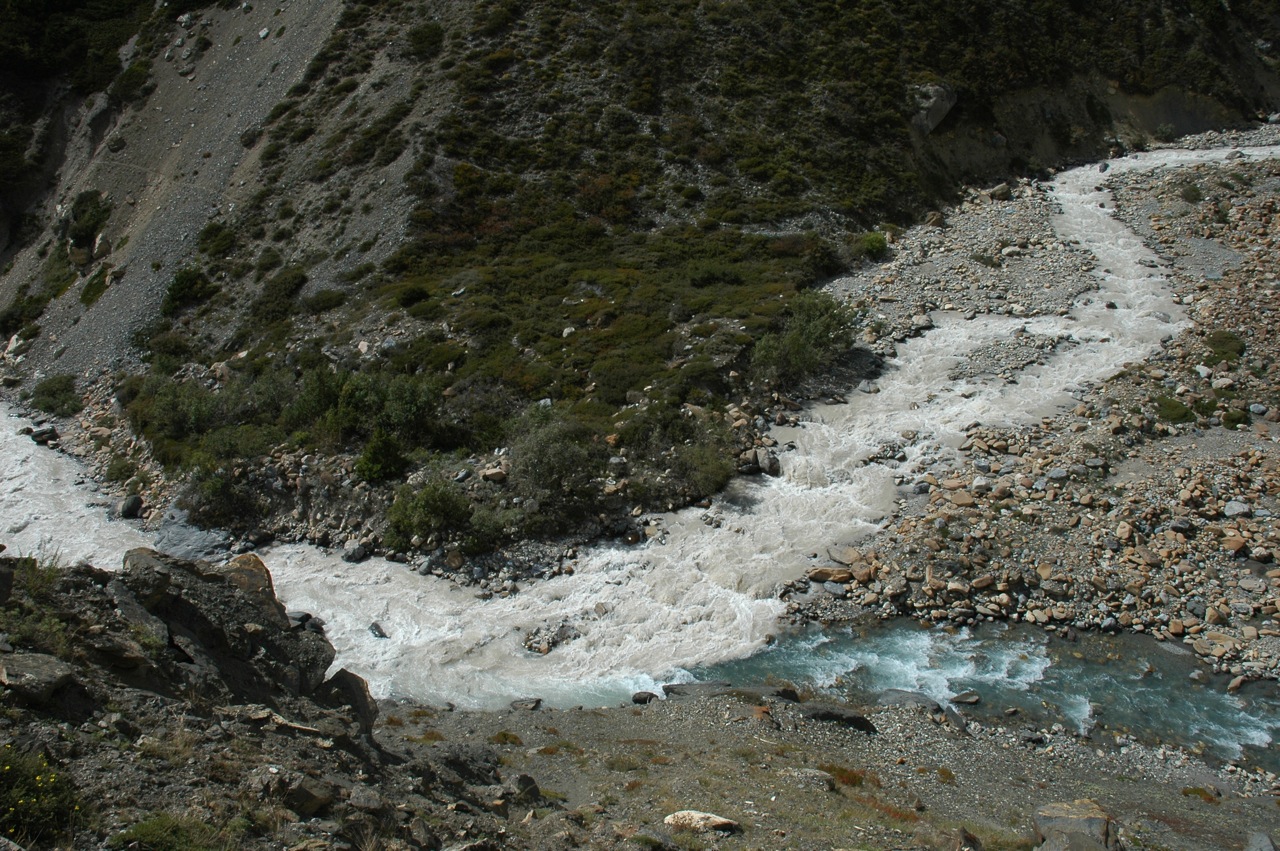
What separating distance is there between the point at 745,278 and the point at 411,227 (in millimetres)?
17426

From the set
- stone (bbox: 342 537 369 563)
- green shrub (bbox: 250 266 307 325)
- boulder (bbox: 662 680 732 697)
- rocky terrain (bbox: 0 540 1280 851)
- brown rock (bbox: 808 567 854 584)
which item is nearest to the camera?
rocky terrain (bbox: 0 540 1280 851)

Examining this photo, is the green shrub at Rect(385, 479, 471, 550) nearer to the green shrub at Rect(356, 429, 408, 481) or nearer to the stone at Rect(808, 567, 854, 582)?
the green shrub at Rect(356, 429, 408, 481)

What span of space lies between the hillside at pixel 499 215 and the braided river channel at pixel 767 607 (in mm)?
1895

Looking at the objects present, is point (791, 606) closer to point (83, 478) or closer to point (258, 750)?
point (258, 750)

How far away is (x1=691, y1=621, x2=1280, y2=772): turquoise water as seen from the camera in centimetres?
2041

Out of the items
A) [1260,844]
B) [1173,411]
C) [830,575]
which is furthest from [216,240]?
[1260,844]

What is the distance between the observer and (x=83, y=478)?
3647 cm

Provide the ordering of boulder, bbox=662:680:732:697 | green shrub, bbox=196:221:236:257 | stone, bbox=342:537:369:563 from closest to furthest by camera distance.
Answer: boulder, bbox=662:680:732:697 → stone, bbox=342:537:369:563 → green shrub, bbox=196:221:236:257

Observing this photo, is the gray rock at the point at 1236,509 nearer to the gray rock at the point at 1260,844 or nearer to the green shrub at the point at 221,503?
the gray rock at the point at 1260,844

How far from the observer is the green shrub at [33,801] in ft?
30.8

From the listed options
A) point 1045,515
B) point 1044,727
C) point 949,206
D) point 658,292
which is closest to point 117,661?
point 1044,727

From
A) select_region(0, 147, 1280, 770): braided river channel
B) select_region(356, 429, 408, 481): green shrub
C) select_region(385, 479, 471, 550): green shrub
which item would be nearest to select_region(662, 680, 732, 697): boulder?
select_region(0, 147, 1280, 770): braided river channel

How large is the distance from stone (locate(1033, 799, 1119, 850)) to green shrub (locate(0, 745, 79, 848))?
1458 centimetres

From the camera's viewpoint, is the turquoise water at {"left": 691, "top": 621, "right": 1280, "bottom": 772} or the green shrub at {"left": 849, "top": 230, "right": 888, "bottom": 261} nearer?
the turquoise water at {"left": 691, "top": 621, "right": 1280, "bottom": 772}
